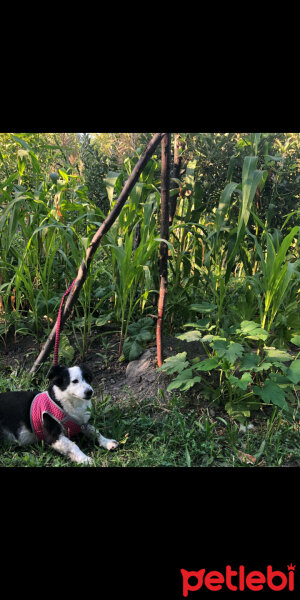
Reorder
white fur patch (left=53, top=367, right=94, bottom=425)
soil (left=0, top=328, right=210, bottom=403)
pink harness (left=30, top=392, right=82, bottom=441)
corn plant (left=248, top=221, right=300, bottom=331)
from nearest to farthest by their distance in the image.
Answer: white fur patch (left=53, top=367, right=94, bottom=425) → pink harness (left=30, top=392, right=82, bottom=441) → corn plant (left=248, top=221, right=300, bottom=331) → soil (left=0, top=328, right=210, bottom=403)

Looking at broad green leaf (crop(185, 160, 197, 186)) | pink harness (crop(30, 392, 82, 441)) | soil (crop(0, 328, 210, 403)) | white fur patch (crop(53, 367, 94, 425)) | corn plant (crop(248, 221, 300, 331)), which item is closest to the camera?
white fur patch (crop(53, 367, 94, 425))

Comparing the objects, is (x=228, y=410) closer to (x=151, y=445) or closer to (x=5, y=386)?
(x=151, y=445)

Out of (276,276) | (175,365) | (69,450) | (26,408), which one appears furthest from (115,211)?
(69,450)

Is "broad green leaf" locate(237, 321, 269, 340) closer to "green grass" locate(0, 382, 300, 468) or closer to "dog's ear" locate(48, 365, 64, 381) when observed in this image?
"green grass" locate(0, 382, 300, 468)

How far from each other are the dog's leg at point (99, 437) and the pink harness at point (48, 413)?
69 mm

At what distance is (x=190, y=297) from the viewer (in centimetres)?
302

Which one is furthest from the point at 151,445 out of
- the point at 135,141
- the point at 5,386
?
the point at 135,141

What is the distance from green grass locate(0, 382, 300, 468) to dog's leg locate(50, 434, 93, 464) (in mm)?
34

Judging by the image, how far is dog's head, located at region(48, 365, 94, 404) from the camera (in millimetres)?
1979

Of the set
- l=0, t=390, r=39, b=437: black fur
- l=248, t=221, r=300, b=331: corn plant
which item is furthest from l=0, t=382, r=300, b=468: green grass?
l=248, t=221, r=300, b=331: corn plant

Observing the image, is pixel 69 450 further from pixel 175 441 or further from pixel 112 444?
pixel 175 441

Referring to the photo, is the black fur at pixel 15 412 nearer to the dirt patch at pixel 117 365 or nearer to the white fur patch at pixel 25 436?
the white fur patch at pixel 25 436

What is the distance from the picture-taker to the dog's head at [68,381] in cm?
198

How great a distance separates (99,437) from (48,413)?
0.94 ft
